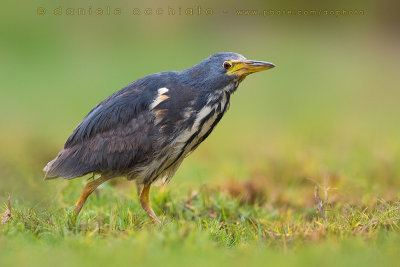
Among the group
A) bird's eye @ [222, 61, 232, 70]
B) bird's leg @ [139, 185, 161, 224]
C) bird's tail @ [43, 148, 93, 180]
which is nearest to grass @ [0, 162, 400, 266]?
bird's leg @ [139, 185, 161, 224]

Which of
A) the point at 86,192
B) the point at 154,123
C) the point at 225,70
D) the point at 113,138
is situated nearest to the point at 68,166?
the point at 86,192

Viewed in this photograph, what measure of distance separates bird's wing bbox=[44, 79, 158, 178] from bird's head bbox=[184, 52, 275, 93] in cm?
48

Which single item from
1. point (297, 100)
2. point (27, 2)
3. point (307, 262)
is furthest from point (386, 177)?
point (27, 2)

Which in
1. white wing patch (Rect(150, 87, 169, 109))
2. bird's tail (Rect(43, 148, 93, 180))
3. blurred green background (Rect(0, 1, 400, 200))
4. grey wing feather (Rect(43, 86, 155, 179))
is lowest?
blurred green background (Rect(0, 1, 400, 200))

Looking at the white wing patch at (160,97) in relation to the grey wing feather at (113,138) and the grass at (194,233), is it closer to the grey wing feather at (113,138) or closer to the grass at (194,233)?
the grey wing feather at (113,138)

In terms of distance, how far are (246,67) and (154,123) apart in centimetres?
102

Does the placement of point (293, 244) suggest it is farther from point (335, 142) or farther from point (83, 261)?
point (335, 142)

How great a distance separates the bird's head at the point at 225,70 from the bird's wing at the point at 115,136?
0.48 meters

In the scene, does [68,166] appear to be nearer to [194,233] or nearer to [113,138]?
[113,138]

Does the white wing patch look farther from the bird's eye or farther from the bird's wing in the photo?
the bird's eye

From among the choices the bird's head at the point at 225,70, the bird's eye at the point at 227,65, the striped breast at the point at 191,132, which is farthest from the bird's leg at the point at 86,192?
the bird's eye at the point at 227,65

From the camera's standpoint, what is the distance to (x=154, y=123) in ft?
19.7

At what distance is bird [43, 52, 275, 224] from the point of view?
19.6ft

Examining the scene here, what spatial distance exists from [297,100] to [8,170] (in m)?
9.30
